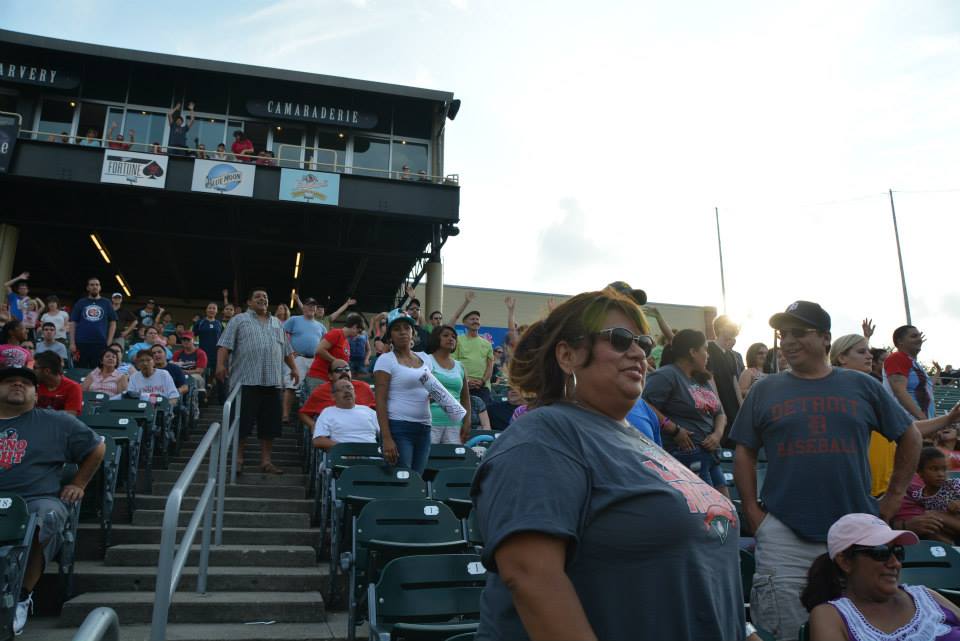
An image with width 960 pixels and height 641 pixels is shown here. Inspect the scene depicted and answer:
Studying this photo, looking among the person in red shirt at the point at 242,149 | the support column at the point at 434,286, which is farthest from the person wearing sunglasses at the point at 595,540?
the support column at the point at 434,286

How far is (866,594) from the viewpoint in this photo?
2.67 meters

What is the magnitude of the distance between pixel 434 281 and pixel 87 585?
15382 millimetres

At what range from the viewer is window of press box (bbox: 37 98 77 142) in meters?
18.8

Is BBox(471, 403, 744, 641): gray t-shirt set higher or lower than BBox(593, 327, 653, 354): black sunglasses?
lower

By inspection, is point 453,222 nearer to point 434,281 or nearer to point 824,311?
point 434,281

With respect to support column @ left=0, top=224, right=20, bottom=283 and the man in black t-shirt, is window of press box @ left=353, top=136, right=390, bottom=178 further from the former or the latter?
the man in black t-shirt

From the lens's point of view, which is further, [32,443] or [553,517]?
[32,443]

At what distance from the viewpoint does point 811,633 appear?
262 centimetres

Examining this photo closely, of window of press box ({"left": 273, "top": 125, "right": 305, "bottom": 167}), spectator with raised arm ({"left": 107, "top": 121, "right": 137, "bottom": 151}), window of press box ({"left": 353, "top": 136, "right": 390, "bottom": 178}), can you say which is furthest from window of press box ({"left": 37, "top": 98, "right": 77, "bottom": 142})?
window of press box ({"left": 353, "top": 136, "right": 390, "bottom": 178})

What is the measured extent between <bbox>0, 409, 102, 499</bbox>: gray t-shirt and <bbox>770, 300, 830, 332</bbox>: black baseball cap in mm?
4288

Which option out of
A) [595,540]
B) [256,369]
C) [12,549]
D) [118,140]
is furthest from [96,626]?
[118,140]

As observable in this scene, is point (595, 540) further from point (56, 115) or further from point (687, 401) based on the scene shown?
point (56, 115)

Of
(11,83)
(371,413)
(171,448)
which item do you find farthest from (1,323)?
(11,83)

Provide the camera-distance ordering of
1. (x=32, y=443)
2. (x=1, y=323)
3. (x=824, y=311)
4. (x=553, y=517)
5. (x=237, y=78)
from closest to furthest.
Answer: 1. (x=553, y=517)
2. (x=824, y=311)
3. (x=32, y=443)
4. (x=1, y=323)
5. (x=237, y=78)
